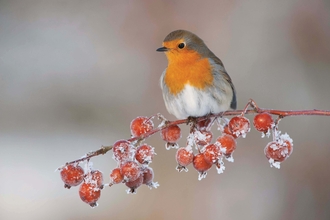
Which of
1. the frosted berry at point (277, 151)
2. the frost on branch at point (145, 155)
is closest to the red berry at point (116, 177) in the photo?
the frost on branch at point (145, 155)

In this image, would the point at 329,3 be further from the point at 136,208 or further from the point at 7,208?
the point at 7,208

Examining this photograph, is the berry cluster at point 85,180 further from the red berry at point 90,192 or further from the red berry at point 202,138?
the red berry at point 202,138

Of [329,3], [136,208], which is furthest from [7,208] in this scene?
[329,3]

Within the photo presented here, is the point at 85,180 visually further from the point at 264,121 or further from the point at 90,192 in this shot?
the point at 264,121

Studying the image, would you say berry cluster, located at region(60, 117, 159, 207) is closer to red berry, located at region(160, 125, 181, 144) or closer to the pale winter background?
red berry, located at region(160, 125, 181, 144)

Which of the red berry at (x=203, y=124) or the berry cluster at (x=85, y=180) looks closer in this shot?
the berry cluster at (x=85, y=180)

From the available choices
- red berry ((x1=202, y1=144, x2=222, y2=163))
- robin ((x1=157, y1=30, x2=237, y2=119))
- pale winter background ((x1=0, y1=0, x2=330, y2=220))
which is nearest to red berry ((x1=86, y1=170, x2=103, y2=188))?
red berry ((x1=202, y1=144, x2=222, y2=163))

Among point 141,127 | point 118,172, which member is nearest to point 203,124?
point 141,127
